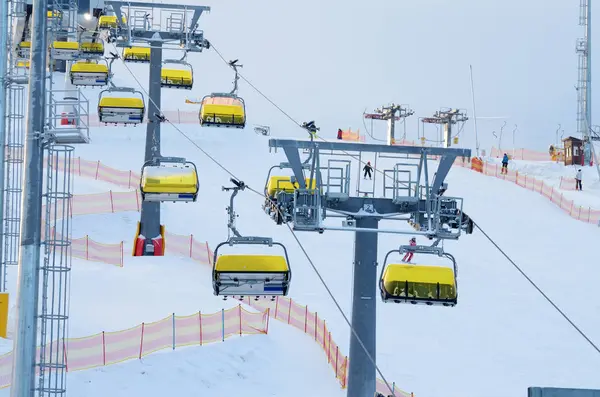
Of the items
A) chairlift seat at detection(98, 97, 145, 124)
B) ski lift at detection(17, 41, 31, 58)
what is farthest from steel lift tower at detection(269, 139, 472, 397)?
ski lift at detection(17, 41, 31, 58)

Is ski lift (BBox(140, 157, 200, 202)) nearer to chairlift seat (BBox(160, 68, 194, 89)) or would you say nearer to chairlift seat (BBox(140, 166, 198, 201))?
chairlift seat (BBox(140, 166, 198, 201))

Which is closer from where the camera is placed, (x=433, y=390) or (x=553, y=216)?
(x=433, y=390)

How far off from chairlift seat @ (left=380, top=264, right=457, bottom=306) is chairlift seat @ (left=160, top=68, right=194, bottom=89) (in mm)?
15150

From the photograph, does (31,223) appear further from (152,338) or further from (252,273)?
(152,338)

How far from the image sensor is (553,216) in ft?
130

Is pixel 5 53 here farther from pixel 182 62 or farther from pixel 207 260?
pixel 207 260

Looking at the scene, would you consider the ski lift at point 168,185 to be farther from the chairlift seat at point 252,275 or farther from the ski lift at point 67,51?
the ski lift at point 67,51

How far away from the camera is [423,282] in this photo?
12219 millimetres

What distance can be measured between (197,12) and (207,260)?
7002 millimetres

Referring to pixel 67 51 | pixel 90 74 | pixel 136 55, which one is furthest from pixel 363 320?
pixel 136 55

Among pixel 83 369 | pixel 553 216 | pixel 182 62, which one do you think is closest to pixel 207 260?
pixel 182 62

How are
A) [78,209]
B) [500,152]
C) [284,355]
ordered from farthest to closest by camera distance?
1. [500,152]
2. [78,209]
3. [284,355]

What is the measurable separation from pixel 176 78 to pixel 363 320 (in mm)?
15368

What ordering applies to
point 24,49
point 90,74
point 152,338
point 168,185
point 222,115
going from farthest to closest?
1. point 24,49
2. point 90,74
3. point 222,115
4. point 168,185
5. point 152,338
